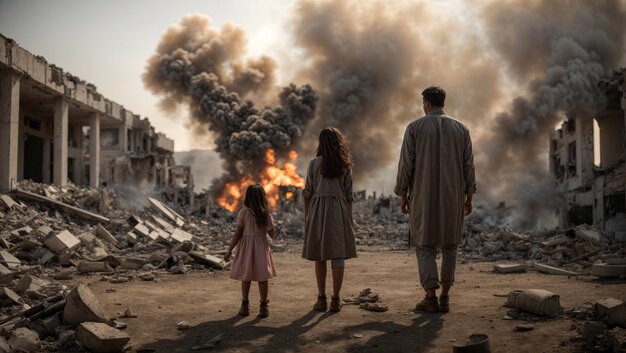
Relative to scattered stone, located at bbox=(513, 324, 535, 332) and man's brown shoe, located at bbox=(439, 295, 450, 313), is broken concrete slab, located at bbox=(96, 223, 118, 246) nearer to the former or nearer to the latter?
man's brown shoe, located at bbox=(439, 295, 450, 313)

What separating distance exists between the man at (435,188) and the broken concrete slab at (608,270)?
333cm

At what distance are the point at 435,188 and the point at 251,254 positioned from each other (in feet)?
6.28

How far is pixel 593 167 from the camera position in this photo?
2070 centimetres

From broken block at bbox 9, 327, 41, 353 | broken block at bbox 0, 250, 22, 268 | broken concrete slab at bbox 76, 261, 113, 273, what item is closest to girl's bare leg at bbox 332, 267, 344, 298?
broken block at bbox 9, 327, 41, 353

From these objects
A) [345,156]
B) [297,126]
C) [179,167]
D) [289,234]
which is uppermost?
[297,126]

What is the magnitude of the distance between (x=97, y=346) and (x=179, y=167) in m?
44.4

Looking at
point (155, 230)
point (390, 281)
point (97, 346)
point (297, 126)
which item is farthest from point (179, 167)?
point (97, 346)

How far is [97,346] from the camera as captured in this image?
3416 mm

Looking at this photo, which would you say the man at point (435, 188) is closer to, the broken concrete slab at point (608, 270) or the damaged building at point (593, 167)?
the broken concrete slab at point (608, 270)

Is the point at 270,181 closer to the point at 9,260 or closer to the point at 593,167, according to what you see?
the point at 593,167

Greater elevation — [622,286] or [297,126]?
[297,126]

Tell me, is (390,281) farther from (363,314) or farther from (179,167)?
(179,167)

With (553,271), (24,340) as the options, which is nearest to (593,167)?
(553,271)

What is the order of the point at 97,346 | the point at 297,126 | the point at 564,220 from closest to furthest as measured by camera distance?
the point at 97,346 < the point at 564,220 < the point at 297,126
